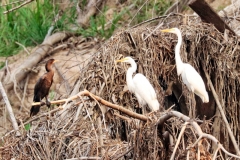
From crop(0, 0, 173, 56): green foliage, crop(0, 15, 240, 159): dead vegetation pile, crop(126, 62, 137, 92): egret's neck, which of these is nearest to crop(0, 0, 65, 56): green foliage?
crop(0, 0, 173, 56): green foliage

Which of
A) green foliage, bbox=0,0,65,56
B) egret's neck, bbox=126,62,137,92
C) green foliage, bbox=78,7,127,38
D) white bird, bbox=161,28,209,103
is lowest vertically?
white bird, bbox=161,28,209,103

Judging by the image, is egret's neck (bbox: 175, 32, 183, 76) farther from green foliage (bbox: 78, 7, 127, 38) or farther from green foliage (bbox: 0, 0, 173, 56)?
green foliage (bbox: 0, 0, 173, 56)

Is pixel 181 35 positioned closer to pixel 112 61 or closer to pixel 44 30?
pixel 112 61

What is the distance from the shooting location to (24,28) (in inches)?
429

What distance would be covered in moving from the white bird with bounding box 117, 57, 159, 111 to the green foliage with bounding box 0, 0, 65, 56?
14.3ft

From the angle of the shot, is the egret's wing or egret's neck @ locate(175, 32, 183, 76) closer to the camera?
the egret's wing

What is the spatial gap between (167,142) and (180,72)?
184 cm

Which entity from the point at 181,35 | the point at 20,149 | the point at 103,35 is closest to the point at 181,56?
the point at 181,35

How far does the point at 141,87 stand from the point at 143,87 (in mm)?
27

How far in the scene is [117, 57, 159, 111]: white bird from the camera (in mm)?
6441

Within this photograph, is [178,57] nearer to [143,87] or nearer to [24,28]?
[143,87]

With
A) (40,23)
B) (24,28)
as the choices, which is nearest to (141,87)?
(40,23)

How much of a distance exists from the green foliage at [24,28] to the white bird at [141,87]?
4.37 m

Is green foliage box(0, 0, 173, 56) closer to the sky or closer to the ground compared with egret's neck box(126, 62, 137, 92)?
closer to the sky
